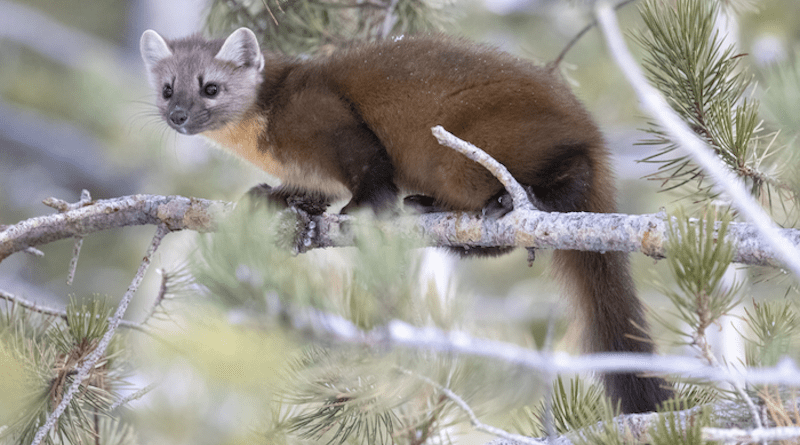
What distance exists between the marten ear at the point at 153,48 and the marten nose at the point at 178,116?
41 centimetres

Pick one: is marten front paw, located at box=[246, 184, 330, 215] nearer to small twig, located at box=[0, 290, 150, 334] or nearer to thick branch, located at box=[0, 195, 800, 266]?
thick branch, located at box=[0, 195, 800, 266]

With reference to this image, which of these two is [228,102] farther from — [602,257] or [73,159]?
[73,159]

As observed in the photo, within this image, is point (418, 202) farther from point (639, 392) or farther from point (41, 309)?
point (41, 309)

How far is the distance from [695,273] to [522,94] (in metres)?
1.25

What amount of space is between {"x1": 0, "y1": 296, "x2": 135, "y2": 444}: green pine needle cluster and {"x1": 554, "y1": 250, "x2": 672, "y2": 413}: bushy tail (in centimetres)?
150

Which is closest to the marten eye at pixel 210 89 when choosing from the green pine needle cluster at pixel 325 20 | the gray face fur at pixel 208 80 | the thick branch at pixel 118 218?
the gray face fur at pixel 208 80

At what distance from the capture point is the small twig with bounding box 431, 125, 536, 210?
5.31ft

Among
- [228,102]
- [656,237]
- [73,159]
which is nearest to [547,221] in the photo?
[656,237]

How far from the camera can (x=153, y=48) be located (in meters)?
3.04

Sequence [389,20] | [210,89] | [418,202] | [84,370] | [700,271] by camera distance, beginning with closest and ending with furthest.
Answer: [700,271] → [84,370] → [418,202] → [210,89] → [389,20]

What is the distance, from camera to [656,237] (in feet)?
4.90

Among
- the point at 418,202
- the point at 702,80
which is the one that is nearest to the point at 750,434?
the point at 702,80

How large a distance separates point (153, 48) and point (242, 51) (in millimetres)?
518

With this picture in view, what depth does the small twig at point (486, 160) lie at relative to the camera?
1618 mm
